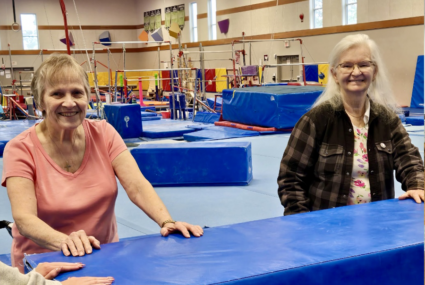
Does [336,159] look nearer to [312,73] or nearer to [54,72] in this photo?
[54,72]

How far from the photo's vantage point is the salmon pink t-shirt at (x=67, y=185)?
1671 millimetres

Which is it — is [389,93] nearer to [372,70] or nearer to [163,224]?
[372,70]

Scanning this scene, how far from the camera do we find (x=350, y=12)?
13.2 metres

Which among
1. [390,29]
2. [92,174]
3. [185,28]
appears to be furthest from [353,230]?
[185,28]

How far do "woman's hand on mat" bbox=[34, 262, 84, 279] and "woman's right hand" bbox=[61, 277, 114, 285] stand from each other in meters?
0.08

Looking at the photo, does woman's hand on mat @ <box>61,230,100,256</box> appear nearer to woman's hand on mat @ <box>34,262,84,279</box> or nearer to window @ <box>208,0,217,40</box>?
woman's hand on mat @ <box>34,262,84,279</box>

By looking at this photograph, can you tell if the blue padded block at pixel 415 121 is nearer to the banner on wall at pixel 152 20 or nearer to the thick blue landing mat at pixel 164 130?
the thick blue landing mat at pixel 164 130

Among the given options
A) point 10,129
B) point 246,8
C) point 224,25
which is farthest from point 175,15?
point 10,129

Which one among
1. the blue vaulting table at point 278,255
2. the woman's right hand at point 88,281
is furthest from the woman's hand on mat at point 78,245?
the woman's right hand at point 88,281

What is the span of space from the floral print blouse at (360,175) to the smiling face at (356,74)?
182mm

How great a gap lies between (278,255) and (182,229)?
365mm

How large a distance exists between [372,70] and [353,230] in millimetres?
747

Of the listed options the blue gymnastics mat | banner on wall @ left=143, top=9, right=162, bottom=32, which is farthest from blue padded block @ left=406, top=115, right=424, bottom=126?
banner on wall @ left=143, top=9, right=162, bottom=32

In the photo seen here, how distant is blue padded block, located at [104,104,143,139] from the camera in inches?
322
